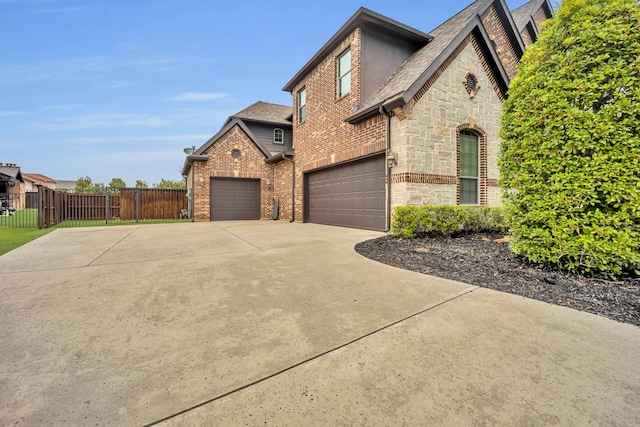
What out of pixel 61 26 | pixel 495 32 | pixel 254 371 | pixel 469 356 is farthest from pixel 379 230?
pixel 61 26

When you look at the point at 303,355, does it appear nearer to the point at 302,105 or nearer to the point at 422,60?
the point at 422,60

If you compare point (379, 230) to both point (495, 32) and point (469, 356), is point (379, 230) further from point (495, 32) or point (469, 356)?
point (495, 32)

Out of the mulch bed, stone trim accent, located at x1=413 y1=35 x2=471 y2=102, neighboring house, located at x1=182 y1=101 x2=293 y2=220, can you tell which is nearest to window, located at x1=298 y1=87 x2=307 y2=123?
neighboring house, located at x1=182 y1=101 x2=293 y2=220

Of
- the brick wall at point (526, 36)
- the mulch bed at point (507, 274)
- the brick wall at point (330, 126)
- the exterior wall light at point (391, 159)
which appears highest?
the brick wall at point (526, 36)

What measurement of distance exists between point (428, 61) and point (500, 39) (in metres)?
5.58

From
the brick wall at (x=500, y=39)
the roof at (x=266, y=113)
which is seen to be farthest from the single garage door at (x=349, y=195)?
the roof at (x=266, y=113)

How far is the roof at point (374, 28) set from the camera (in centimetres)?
854

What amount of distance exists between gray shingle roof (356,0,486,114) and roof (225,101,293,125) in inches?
391

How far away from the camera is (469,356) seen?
178 cm

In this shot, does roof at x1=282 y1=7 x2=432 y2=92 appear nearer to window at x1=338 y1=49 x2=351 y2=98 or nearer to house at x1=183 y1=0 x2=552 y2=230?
house at x1=183 y1=0 x2=552 y2=230

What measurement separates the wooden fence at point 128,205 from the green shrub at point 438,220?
15.0 meters

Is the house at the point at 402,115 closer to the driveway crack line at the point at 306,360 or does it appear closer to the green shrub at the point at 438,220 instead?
the green shrub at the point at 438,220

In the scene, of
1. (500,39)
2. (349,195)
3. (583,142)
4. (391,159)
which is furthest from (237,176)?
(583,142)

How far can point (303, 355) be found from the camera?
1795 mm
